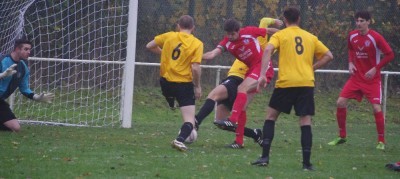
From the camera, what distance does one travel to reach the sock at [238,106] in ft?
38.0

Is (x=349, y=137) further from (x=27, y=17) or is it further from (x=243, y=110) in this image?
(x=27, y=17)

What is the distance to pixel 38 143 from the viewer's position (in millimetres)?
11211

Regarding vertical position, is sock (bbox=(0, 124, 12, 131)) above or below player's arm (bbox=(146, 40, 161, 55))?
below

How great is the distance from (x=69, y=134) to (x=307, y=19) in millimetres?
8456

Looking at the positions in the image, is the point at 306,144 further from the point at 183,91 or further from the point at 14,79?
the point at 14,79

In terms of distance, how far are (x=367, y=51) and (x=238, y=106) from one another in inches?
85.1

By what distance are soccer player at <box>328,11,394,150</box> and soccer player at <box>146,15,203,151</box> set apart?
2.56m

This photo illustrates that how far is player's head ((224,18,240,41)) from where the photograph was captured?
1130 centimetres

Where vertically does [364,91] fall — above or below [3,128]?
above

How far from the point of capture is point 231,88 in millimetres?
12133

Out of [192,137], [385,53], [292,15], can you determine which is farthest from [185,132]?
[385,53]

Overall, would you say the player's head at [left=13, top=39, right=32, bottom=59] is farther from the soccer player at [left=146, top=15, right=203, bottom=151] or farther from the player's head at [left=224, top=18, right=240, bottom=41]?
the player's head at [left=224, top=18, right=240, bottom=41]

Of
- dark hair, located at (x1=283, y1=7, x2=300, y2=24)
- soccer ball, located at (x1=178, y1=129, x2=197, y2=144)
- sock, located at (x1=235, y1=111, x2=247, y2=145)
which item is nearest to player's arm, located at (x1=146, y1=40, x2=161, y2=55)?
soccer ball, located at (x1=178, y1=129, x2=197, y2=144)

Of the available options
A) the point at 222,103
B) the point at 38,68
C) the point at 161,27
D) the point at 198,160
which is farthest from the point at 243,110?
the point at 161,27
